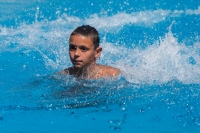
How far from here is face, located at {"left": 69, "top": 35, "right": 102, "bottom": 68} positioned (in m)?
4.10

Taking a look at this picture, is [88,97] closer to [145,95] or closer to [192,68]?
[145,95]

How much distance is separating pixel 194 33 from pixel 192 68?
2121 mm

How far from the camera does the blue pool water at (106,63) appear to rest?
12.0 feet

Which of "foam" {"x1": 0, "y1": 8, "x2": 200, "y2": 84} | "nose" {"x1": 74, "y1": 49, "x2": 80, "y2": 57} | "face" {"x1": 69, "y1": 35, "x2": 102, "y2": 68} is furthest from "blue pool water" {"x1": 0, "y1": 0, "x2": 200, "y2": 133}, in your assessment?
"nose" {"x1": 74, "y1": 49, "x2": 80, "y2": 57}

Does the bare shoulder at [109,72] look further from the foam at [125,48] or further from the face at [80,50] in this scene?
the face at [80,50]

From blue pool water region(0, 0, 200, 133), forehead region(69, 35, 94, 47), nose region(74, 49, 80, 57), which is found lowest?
blue pool water region(0, 0, 200, 133)

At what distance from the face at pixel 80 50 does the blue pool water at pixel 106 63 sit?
230 millimetres

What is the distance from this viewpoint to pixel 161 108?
3.81 metres

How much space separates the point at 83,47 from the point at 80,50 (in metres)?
0.05

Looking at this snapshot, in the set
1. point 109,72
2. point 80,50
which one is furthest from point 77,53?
point 109,72

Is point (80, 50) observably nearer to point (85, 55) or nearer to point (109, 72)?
point (85, 55)

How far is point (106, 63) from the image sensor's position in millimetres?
5492

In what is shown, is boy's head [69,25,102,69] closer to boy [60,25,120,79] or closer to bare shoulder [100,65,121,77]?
boy [60,25,120,79]

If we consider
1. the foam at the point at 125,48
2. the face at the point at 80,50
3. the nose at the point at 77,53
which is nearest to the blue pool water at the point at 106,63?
the foam at the point at 125,48
